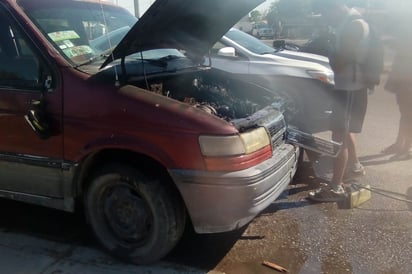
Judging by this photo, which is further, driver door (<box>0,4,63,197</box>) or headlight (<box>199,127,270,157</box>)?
driver door (<box>0,4,63,197</box>)

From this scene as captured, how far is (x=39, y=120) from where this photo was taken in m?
3.32

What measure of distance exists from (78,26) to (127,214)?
1.70m

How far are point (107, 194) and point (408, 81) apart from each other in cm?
427

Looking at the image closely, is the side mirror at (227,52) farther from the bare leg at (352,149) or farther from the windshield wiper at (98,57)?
the windshield wiper at (98,57)

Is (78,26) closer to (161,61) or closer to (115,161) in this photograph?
(161,61)

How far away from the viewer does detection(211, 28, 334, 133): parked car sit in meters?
6.94

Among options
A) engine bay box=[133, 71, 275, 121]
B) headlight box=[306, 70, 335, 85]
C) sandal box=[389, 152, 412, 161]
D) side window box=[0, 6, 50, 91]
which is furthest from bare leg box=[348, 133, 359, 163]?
side window box=[0, 6, 50, 91]

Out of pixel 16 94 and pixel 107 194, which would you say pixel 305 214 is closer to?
pixel 107 194

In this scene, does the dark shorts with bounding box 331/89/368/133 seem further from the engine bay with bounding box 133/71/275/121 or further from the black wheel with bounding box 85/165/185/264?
the black wheel with bounding box 85/165/185/264

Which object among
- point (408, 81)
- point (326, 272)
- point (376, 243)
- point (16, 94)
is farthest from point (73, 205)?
point (408, 81)

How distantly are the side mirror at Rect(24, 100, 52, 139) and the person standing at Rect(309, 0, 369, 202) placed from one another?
260 centimetres

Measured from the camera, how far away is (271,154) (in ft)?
11.0

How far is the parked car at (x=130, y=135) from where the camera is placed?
3.03 m

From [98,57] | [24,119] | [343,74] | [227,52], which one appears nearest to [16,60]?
[24,119]
